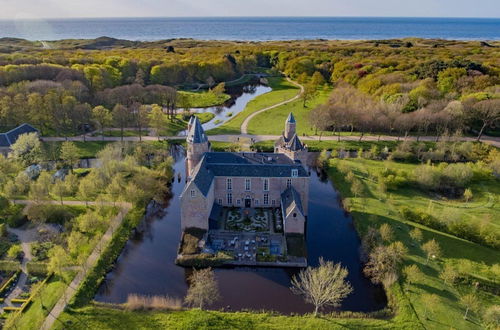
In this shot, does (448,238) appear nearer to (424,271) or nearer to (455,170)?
(424,271)

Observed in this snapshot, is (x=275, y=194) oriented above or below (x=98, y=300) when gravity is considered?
above

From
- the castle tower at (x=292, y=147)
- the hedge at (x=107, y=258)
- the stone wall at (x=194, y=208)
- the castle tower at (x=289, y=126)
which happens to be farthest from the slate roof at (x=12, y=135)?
the castle tower at (x=289, y=126)

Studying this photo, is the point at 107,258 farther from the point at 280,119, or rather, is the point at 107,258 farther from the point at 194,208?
the point at 280,119

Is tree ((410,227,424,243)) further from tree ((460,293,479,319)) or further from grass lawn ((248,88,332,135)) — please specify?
grass lawn ((248,88,332,135))

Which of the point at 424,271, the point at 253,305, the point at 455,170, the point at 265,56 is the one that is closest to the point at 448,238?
the point at 424,271

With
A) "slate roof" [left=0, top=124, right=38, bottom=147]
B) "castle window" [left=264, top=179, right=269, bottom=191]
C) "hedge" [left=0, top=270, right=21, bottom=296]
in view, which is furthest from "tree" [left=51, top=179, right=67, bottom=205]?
"castle window" [left=264, top=179, right=269, bottom=191]
